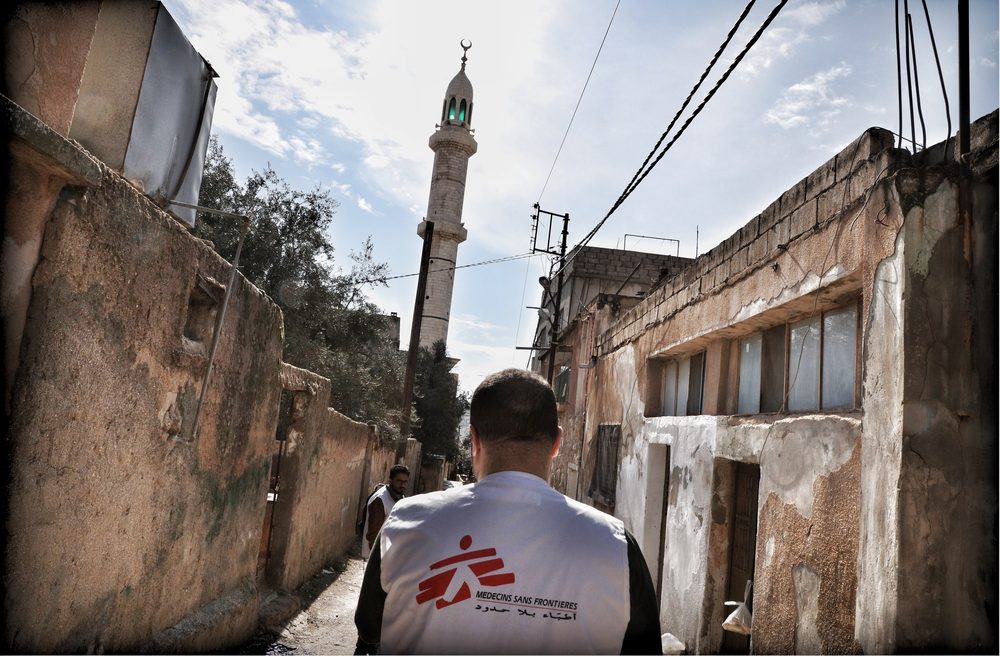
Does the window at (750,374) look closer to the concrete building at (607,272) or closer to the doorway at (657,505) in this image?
the doorway at (657,505)

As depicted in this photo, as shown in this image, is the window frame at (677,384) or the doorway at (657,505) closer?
the window frame at (677,384)

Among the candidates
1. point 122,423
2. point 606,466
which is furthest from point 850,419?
point 606,466

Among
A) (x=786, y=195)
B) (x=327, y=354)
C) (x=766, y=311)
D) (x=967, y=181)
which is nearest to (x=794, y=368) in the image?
→ (x=766, y=311)

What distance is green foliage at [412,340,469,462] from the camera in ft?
90.7

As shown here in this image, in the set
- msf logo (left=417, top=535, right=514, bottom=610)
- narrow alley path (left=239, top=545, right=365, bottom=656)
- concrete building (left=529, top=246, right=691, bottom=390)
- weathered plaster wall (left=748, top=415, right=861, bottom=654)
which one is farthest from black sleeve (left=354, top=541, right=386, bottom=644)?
concrete building (left=529, top=246, right=691, bottom=390)

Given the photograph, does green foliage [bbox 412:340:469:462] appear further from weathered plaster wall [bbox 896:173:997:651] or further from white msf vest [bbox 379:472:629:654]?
white msf vest [bbox 379:472:629:654]

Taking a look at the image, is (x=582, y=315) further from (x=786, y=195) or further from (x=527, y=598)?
(x=527, y=598)

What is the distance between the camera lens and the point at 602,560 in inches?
57.9

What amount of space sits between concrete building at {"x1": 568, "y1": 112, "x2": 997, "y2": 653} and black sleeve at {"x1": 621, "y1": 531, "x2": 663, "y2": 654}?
2.05 metres

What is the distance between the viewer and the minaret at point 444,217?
3275 cm

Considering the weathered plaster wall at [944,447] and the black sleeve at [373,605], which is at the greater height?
the weathered plaster wall at [944,447]

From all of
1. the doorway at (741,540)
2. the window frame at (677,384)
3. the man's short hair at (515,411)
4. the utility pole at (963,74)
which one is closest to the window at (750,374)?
the doorway at (741,540)

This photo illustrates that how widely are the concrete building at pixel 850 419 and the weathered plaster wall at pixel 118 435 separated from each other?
3.56 meters

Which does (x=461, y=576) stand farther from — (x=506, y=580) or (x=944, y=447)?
(x=944, y=447)
